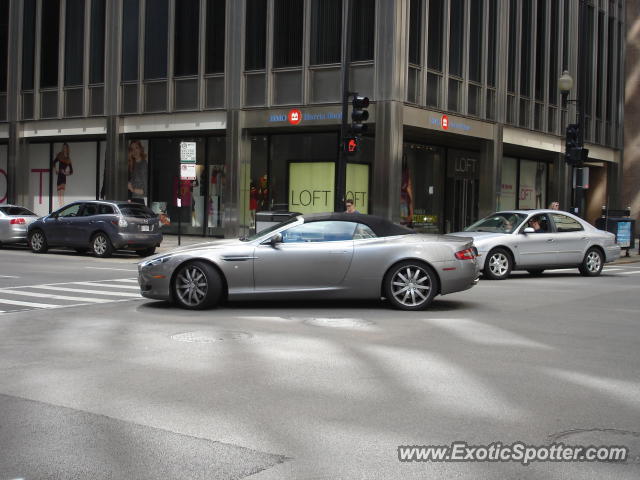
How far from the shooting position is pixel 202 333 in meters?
9.72

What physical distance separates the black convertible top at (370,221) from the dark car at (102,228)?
12.1m

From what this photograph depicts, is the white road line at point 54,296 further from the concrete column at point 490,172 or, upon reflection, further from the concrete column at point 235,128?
the concrete column at point 490,172

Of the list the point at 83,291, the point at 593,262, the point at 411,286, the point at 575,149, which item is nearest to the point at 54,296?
the point at 83,291

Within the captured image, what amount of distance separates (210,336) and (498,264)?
990 centimetres

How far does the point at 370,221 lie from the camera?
483 inches

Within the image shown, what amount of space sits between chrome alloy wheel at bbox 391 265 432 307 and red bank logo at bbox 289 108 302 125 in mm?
18084

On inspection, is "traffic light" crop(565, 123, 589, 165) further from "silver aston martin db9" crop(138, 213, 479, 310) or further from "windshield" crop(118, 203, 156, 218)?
"silver aston martin db9" crop(138, 213, 479, 310)

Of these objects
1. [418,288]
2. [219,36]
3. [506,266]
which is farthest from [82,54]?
[418,288]

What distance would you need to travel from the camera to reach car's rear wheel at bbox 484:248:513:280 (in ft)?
58.6

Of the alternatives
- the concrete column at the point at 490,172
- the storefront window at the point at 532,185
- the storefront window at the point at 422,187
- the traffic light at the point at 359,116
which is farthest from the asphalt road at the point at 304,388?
the storefront window at the point at 532,185

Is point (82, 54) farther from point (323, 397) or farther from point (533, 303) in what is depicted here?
point (323, 397)

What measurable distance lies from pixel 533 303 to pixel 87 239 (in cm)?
1467

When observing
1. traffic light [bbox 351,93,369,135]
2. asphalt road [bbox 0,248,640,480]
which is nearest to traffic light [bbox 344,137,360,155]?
traffic light [bbox 351,93,369,135]

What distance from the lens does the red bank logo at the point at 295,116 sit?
29328 millimetres
